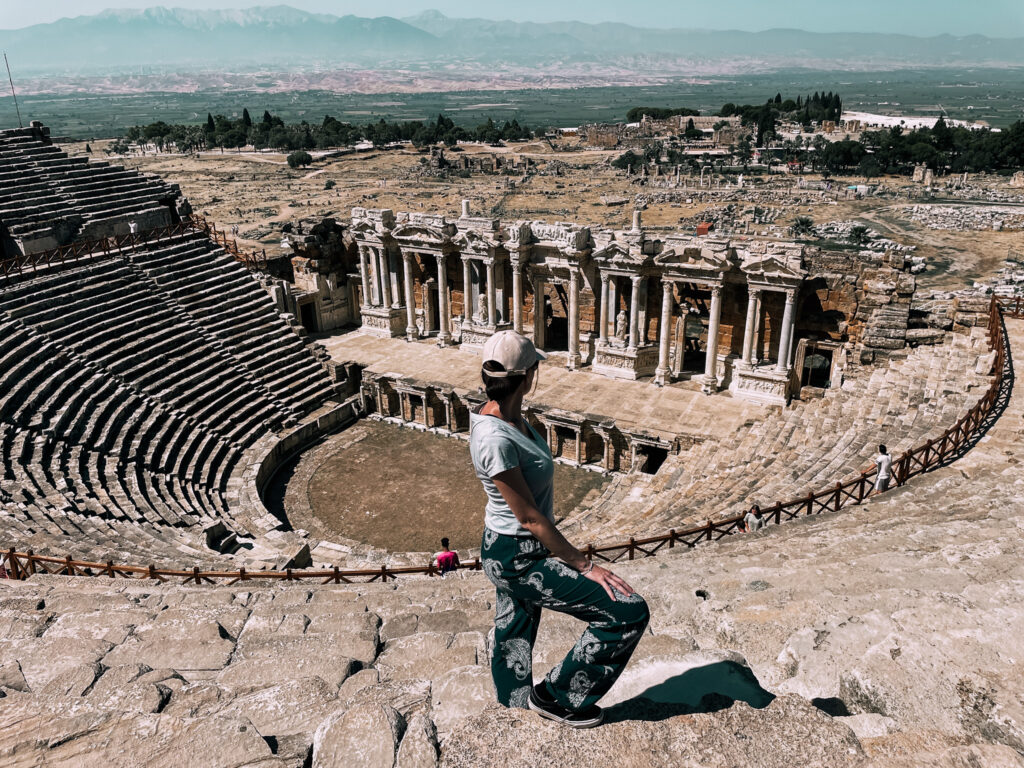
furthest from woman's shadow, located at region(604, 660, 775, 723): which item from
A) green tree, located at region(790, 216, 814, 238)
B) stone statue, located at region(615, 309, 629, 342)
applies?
green tree, located at region(790, 216, 814, 238)

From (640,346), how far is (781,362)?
5.15m

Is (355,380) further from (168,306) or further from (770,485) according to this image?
(770,485)

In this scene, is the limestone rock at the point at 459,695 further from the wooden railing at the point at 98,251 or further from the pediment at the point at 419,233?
the pediment at the point at 419,233

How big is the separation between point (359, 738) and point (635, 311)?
970 inches

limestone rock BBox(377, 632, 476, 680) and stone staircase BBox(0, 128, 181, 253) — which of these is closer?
limestone rock BBox(377, 632, 476, 680)

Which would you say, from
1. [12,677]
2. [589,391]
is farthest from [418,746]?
[589,391]

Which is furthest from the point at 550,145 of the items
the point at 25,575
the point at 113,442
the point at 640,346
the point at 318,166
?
the point at 25,575

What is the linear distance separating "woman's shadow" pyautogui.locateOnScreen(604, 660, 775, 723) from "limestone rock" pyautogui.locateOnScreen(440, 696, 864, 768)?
0.33m

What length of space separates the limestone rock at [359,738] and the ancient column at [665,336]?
2378 centimetres

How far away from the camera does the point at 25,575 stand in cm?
1173

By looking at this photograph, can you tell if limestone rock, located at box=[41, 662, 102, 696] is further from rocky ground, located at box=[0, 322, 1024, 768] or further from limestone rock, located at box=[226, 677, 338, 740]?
limestone rock, located at box=[226, 677, 338, 740]

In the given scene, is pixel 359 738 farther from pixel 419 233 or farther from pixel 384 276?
pixel 384 276

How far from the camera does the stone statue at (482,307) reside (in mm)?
32062

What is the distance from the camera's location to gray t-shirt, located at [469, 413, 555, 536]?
4.75 meters
